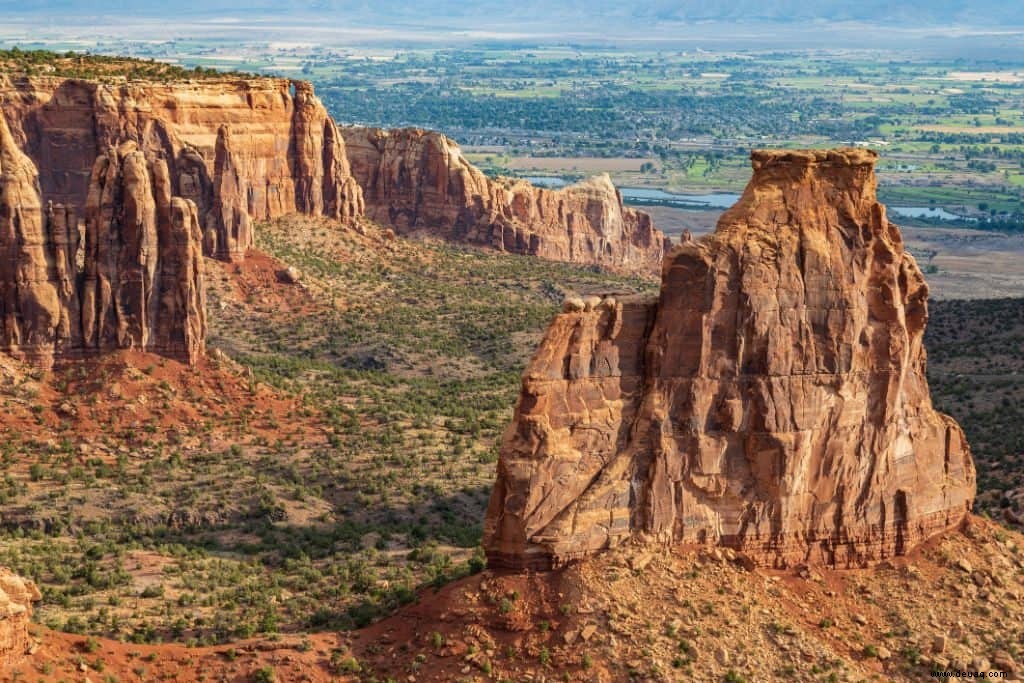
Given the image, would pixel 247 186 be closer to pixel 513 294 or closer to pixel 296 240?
pixel 296 240

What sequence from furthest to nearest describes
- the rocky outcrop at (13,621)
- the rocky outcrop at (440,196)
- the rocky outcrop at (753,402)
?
the rocky outcrop at (440,196) → the rocky outcrop at (753,402) → the rocky outcrop at (13,621)

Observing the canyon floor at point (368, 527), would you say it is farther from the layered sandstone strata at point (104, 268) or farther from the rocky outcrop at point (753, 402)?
the layered sandstone strata at point (104, 268)

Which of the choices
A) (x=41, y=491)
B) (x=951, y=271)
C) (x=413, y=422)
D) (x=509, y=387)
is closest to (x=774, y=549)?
(x=41, y=491)

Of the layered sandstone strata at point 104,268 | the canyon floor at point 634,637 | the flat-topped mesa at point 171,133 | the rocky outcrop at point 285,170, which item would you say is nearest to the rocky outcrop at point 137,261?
the layered sandstone strata at point 104,268

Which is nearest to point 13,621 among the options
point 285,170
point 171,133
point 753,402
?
point 753,402

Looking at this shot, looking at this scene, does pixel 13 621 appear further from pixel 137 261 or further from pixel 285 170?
pixel 285 170

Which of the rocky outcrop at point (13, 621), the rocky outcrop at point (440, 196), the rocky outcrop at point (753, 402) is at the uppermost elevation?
the rocky outcrop at point (753, 402)
